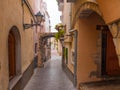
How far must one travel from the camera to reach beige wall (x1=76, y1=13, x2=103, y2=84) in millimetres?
7096

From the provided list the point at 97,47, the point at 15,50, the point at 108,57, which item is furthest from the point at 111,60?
the point at 15,50

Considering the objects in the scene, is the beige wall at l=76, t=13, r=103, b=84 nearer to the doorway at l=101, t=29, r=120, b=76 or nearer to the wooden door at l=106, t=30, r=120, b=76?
the doorway at l=101, t=29, r=120, b=76

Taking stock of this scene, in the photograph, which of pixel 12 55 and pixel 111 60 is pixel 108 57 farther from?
pixel 12 55

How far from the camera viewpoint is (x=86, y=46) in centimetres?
720

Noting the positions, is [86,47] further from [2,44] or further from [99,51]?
[2,44]

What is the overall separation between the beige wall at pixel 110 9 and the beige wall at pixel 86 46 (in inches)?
156

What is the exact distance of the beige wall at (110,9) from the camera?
252 centimetres

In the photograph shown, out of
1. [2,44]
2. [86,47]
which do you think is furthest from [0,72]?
[86,47]

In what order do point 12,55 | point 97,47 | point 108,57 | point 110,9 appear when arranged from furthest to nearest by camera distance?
point 97,47
point 108,57
point 12,55
point 110,9

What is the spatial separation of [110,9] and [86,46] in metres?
4.45

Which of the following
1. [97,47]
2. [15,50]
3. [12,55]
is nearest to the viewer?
[12,55]

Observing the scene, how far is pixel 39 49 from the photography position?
16.4 metres

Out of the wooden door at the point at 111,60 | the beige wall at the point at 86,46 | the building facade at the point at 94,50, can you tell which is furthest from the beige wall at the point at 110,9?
the beige wall at the point at 86,46

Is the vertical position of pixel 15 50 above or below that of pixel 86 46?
below
